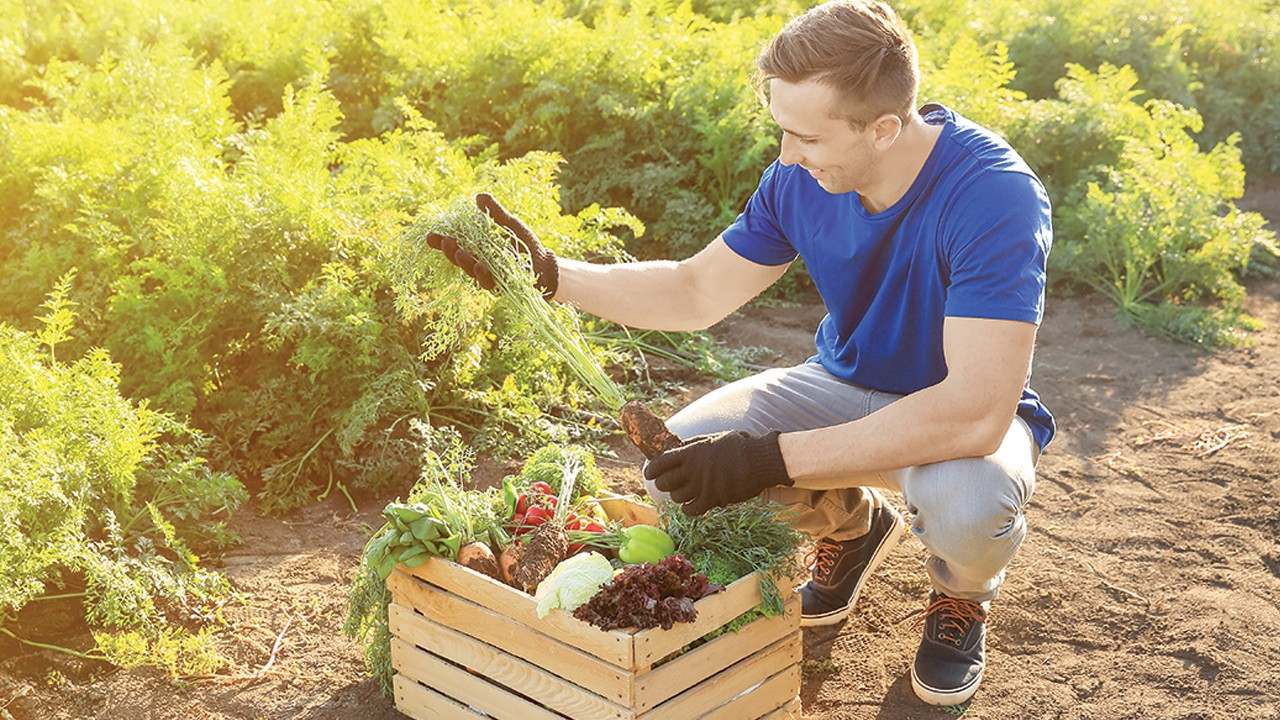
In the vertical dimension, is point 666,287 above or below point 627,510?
above

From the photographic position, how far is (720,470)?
294cm

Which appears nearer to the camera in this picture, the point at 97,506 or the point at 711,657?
the point at 711,657

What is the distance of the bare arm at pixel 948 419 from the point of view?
2869 mm

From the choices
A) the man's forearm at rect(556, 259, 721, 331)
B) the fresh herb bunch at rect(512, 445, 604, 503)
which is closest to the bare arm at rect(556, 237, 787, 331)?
the man's forearm at rect(556, 259, 721, 331)

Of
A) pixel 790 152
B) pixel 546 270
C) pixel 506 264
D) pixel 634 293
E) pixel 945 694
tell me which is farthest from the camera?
pixel 634 293

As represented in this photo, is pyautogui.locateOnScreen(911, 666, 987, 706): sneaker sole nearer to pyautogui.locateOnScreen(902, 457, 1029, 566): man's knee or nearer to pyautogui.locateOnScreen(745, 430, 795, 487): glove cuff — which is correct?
pyautogui.locateOnScreen(902, 457, 1029, 566): man's knee

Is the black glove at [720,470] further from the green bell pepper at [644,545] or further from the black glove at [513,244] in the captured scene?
the black glove at [513,244]

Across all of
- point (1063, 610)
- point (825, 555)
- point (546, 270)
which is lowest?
point (1063, 610)

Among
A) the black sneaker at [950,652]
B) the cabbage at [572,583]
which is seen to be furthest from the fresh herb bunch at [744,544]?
the black sneaker at [950,652]

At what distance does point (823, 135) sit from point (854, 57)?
7.8 inches

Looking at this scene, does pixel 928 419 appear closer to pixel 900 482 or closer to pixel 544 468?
pixel 900 482

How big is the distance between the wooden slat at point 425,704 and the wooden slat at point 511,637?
199 millimetres

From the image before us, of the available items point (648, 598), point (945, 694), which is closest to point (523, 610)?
point (648, 598)

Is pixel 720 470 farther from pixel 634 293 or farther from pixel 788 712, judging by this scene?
pixel 634 293
